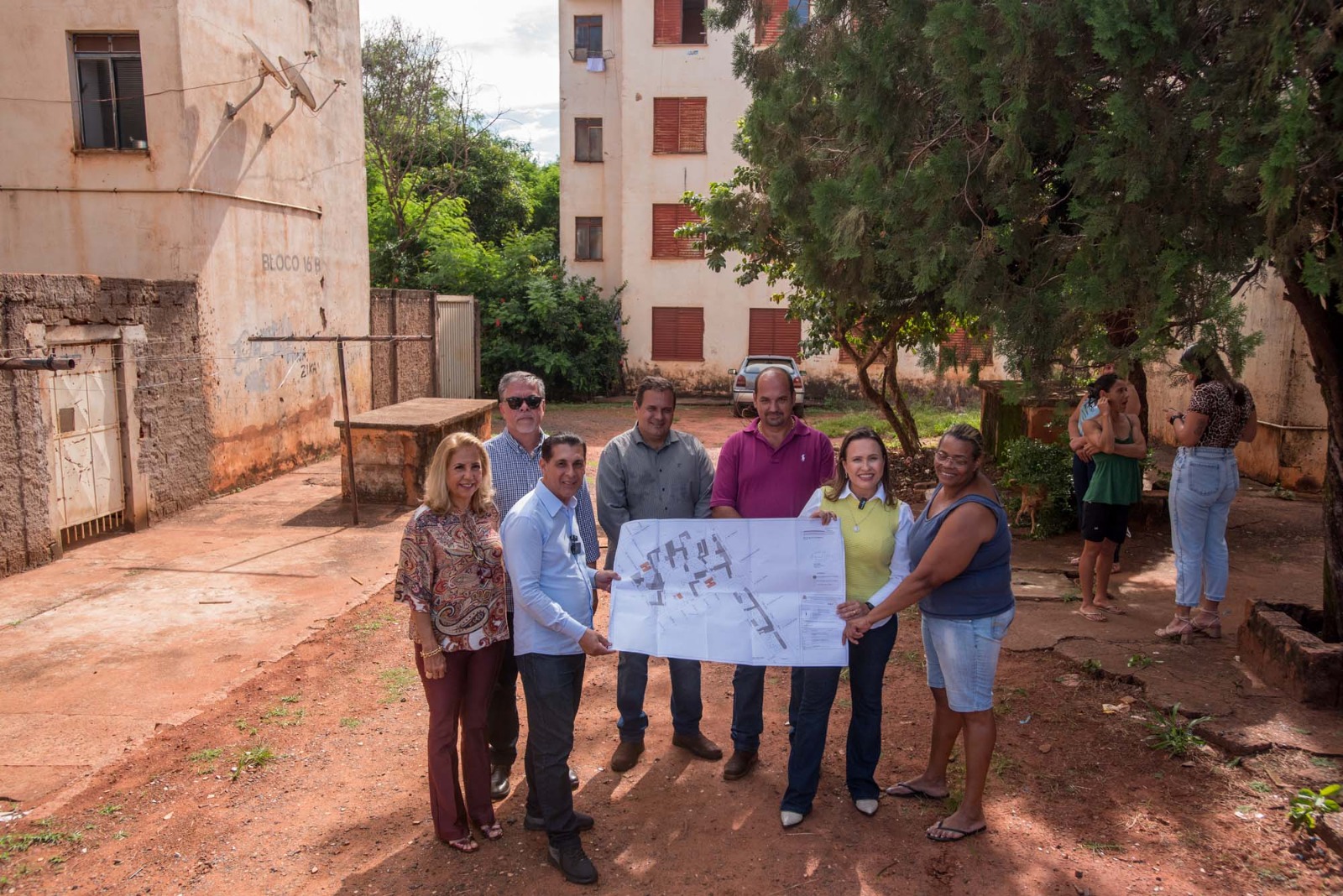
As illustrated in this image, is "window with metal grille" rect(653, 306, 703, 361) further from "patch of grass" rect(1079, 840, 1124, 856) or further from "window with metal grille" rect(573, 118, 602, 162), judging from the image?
"patch of grass" rect(1079, 840, 1124, 856)

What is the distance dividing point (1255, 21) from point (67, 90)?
12.2 metres

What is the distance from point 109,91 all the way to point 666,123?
1563cm

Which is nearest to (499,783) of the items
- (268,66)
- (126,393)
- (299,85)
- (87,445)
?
(87,445)

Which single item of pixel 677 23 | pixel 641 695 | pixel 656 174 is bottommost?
pixel 641 695

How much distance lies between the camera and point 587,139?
87.1ft

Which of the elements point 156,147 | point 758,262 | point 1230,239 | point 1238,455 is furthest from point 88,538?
point 1238,455

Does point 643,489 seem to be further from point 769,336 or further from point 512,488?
point 769,336

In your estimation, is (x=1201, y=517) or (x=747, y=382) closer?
(x=1201, y=517)

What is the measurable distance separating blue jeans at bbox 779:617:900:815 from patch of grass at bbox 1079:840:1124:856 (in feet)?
2.87

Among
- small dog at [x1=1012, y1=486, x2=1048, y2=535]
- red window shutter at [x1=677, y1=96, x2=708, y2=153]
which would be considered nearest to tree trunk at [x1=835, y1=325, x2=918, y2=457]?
small dog at [x1=1012, y1=486, x2=1048, y2=535]

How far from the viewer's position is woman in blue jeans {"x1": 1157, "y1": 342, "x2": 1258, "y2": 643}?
5.94m

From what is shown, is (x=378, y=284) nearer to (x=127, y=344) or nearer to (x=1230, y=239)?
(x=127, y=344)

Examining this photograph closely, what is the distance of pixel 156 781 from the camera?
4.78 m

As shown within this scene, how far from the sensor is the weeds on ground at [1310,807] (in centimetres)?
405
